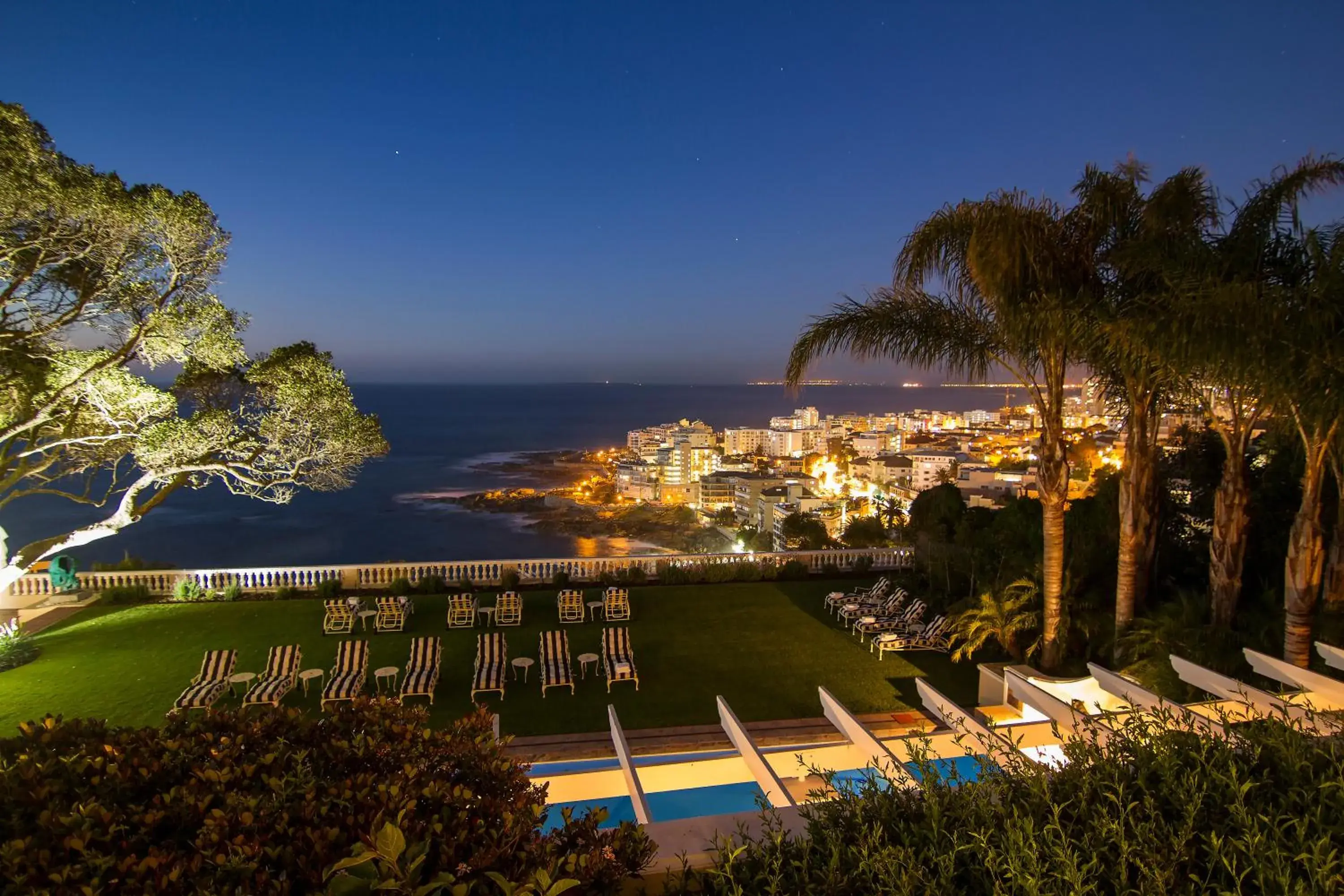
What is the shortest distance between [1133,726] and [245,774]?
362 centimetres

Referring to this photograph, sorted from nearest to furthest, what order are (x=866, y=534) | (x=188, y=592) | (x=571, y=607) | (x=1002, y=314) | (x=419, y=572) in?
1. (x=1002, y=314)
2. (x=571, y=607)
3. (x=188, y=592)
4. (x=419, y=572)
5. (x=866, y=534)

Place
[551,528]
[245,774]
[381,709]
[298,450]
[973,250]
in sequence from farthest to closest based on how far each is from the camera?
[551,528] → [298,450] → [973,250] → [381,709] → [245,774]

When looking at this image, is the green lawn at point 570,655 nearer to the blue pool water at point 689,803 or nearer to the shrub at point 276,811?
the blue pool water at point 689,803

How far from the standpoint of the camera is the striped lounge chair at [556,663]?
8102 millimetres

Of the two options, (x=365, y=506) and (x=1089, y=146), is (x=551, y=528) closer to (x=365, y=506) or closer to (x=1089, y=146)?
(x=365, y=506)

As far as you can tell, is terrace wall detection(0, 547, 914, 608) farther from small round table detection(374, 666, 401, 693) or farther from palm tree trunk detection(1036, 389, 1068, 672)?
palm tree trunk detection(1036, 389, 1068, 672)

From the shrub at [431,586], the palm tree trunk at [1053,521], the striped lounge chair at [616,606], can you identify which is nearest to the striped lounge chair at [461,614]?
the shrub at [431,586]

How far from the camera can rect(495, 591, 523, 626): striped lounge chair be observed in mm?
10562

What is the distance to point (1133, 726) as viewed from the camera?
2854 millimetres

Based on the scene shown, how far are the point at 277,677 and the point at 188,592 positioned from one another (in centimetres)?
510

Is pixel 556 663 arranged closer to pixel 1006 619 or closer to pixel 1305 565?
pixel 1006 619

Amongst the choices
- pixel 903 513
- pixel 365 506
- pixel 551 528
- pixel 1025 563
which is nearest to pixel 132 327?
pixel 1025 563

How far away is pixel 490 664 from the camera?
28.2 ft

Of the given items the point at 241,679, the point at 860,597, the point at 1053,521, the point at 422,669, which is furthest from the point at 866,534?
the point at 241,679
